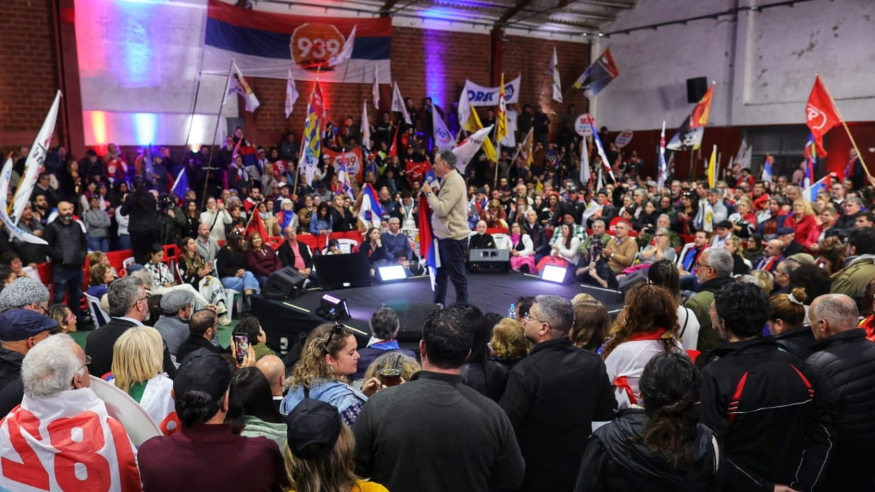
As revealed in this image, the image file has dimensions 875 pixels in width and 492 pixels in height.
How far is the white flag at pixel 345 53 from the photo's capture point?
14.9m

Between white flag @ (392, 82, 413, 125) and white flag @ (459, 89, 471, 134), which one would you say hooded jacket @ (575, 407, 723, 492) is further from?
white flag @ (392, 82, 413, 125)

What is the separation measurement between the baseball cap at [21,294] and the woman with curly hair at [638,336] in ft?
9.81

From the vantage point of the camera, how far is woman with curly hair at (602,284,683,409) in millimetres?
3223

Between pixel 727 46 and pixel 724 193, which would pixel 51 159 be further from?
pixel 727 46

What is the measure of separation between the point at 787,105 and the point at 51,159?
51.6ft

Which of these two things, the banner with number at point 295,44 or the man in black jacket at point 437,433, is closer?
the man in black jacket at point 437,433

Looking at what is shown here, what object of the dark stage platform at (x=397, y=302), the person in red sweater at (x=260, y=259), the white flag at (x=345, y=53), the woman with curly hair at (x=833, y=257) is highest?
the white flag at (x=345, y=53)

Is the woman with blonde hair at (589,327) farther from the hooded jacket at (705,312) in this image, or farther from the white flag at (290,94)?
the white flag at (290,94)

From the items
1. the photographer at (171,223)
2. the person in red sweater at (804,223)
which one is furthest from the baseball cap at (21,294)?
the person in red sweater at (804,223)

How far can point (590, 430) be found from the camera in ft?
9.75

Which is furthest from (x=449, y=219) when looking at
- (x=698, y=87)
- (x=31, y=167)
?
(x=698, y=87)

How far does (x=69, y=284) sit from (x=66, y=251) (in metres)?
0.53

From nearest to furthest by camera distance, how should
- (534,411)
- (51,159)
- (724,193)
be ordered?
(534,411) → (51,159) → (724,193)

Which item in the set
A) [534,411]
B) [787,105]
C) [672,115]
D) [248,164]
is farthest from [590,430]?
[672,115]
